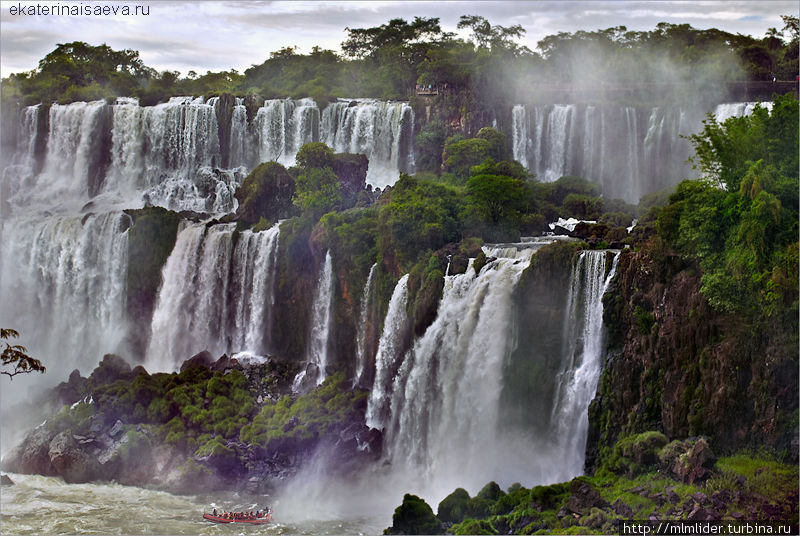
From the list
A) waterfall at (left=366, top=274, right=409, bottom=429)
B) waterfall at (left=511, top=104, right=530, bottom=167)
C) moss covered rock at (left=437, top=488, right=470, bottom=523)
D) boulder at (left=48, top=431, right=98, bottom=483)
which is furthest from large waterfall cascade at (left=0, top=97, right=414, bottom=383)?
moss covered rock at (left=437, top=488, right=470, bottom=523)

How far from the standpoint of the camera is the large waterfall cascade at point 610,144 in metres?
44.2

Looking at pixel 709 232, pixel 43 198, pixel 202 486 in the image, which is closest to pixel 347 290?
pixel 202 486

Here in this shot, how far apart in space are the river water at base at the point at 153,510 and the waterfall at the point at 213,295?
9.86 metres

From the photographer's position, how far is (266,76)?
6069 centimetres

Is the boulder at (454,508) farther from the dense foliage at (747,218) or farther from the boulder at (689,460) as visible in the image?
the dense foliage at (747,218)

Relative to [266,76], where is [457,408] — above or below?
below

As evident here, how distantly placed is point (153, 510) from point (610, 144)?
26.1 meters

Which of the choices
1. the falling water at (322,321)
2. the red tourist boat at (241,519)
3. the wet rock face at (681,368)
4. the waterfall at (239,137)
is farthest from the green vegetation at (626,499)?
the waterfall at (239,137)

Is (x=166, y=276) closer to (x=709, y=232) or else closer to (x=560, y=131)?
(x=560, y=131)

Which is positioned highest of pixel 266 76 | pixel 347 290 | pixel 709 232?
pixel 266 76

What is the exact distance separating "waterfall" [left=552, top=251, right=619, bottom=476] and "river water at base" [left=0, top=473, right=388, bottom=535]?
5386 millimetres

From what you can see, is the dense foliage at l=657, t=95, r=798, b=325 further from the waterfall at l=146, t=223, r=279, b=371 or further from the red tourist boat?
the waterfall at l=146, t=223, r=279, b=371

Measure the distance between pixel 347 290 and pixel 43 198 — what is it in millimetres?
22461

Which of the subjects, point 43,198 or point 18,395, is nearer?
point 18,395
